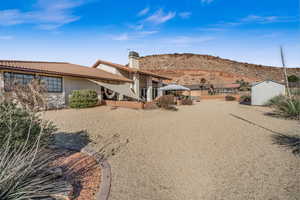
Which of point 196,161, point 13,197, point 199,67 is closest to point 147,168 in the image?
point 196,161

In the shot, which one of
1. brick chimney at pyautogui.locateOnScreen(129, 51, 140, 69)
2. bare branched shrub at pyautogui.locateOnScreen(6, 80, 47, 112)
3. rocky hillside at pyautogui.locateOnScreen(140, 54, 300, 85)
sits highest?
rocky hillside at pyautogui.locateOnScreen(140, 54, 300, 85)

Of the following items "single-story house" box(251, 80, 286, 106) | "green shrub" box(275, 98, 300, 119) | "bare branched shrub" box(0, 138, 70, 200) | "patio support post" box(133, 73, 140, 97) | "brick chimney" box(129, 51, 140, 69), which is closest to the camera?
"bare branched shrub" box(0, 138, 70, 200)

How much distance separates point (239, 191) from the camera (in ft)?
10.5

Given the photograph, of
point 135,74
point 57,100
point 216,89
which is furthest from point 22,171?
point 216,89

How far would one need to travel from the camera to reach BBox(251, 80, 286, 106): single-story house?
1914cm

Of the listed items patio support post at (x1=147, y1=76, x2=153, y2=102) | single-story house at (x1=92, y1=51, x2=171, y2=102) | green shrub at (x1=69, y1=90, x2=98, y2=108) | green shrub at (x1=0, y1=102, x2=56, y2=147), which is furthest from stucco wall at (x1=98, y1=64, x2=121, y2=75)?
green shrub at (x1=0, y1=102, x2=56, y2=147)

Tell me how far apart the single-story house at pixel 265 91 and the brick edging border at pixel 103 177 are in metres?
22.3

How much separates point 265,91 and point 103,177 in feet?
76.3

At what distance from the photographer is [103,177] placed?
3537mm

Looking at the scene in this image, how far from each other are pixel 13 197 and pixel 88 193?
1.15m

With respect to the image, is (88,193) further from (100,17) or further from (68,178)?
(100,17)

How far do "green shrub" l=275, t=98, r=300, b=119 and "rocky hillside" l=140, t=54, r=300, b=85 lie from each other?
55.5m

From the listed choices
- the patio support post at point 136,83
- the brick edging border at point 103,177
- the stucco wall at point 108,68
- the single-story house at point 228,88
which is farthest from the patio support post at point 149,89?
the single-story house at point 228,88

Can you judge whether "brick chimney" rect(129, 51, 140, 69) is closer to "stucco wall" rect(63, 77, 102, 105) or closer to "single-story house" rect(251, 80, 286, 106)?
"stucco wall" rect(63, 77, 102, 105)
